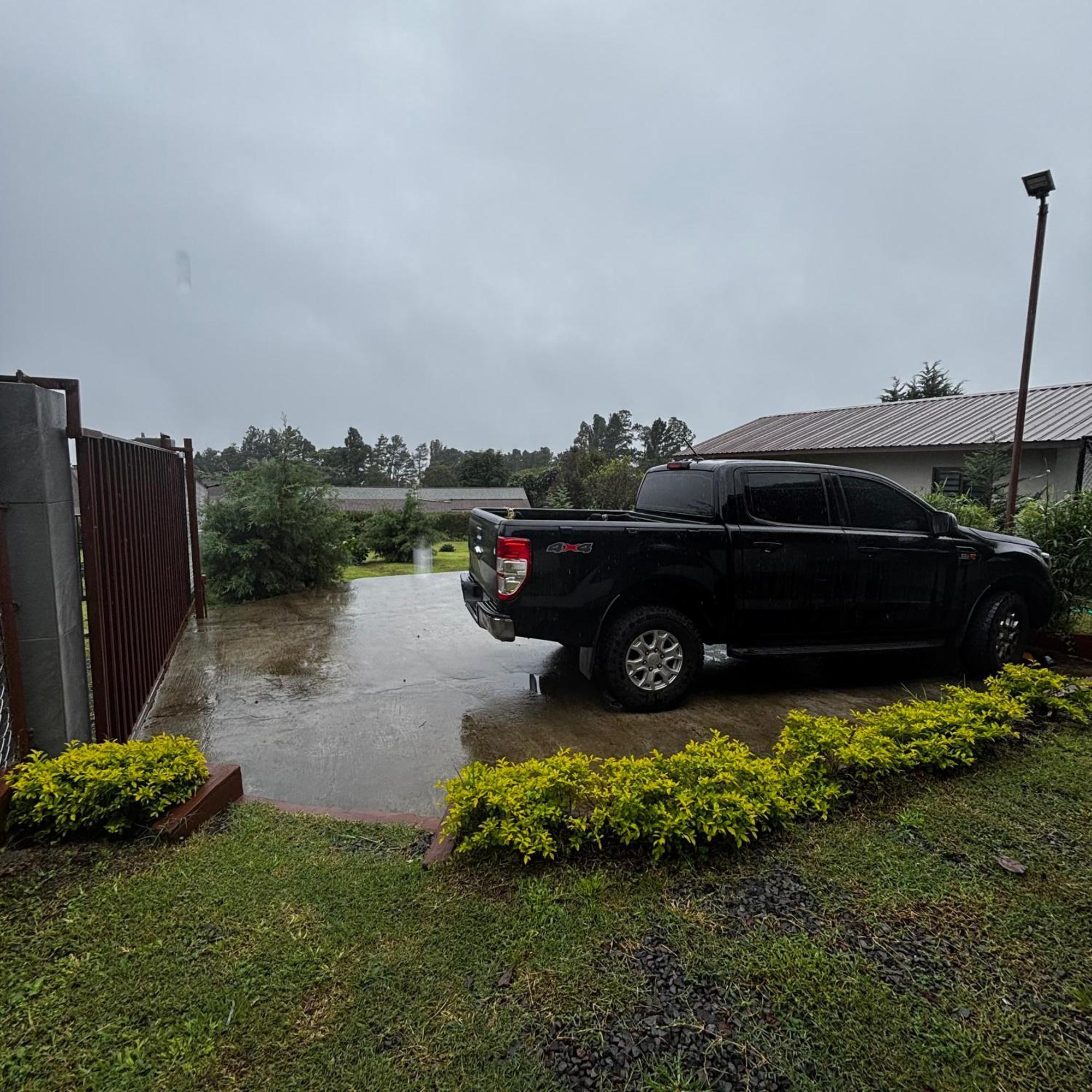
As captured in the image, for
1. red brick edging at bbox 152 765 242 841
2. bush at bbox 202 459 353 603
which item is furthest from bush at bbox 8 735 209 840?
bush at bbox 202 459 353 603

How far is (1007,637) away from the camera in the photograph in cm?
538

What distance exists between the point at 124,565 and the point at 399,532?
11.7m

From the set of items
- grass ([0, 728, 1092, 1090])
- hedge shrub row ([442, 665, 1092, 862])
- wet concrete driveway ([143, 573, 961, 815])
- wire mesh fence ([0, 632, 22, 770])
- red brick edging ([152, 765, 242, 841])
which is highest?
wire mesh fence ([0, 632, 22, 770])

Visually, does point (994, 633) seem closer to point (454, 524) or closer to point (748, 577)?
point (748, 577)

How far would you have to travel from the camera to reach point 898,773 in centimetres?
305

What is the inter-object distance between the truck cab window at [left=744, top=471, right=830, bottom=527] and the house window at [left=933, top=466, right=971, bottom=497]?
11349 millimetres

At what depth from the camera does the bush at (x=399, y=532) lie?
51.2 ft

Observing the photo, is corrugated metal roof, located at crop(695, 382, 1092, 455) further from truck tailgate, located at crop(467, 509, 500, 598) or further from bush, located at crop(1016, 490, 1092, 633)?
truck tailgate, located at crop(467, 509, 500, 598)

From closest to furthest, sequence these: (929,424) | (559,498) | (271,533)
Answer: (271,533) → (929,424) → (559,498)

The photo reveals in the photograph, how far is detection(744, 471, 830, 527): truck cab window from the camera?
477 cm

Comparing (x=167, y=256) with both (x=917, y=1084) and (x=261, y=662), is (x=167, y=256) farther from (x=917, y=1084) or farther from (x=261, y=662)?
(x=917, y=1084)

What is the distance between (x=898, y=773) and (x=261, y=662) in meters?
5.20

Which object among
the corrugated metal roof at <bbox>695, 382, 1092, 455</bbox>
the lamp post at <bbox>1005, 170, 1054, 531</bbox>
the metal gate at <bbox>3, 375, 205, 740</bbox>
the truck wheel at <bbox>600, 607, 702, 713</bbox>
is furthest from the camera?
the corrugated metal roof at <bbox>695, 382, 1092, 455</bbox>

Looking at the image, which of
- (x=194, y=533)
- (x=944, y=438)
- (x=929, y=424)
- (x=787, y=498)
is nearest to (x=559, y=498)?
(x=929, y=424)
